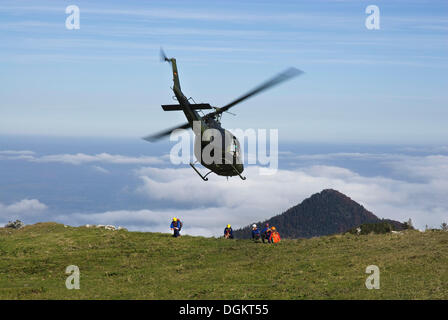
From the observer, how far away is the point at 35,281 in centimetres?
2919

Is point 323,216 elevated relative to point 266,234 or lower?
elevated

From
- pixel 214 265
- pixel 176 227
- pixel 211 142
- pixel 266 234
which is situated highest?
pixel 211 142

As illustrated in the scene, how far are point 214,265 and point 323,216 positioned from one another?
56.5 metres

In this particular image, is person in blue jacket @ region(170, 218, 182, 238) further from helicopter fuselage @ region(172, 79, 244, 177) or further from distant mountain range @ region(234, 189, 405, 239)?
distant mountain range @ region(234, 189, 405, 239)

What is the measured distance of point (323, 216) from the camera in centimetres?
8688

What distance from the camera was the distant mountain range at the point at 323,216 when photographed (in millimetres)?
81375

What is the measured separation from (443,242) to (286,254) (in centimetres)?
1041

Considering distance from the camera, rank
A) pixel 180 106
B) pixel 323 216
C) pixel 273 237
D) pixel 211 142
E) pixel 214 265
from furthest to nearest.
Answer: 1. pixel 323 216
2. pixel 273 237
3. pixel 180 106
4. pixel 211 142
5. pixel 214 265

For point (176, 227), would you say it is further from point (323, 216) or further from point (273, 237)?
point (323, 216)

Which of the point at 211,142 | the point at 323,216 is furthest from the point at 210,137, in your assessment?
the point at 323,216

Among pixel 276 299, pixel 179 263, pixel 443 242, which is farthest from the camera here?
pixel 443 242

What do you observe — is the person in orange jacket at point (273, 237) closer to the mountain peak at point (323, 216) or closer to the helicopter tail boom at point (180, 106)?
the helicopter tail boom at point (180, 106)
